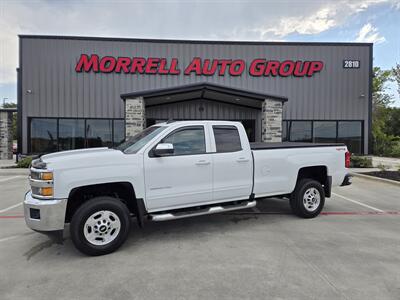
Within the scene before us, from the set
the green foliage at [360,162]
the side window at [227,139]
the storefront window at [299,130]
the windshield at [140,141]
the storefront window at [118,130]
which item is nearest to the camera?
the windshield at [140,141]

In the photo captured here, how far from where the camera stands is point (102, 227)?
3729mm

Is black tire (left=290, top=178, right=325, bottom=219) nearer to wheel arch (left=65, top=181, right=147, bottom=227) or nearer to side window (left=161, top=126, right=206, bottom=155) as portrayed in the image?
side window (left=161, top=126, right=206, bottom=155)

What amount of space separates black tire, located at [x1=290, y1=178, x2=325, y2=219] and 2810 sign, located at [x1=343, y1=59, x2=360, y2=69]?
1445cm

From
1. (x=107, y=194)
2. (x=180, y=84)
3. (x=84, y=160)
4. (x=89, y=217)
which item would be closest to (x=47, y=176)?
(x=84, y=160)

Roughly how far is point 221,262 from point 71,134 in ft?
48.1

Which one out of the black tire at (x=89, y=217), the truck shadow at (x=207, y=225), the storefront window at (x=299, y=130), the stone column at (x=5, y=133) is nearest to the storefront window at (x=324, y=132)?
the storefront window at (x=299, y=130)

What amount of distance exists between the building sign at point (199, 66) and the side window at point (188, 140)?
12490 mm

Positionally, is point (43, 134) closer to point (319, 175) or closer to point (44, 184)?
point (44, 184)

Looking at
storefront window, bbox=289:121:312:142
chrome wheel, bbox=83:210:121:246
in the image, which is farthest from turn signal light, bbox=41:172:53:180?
storefront window, bbox=289:121:312:142

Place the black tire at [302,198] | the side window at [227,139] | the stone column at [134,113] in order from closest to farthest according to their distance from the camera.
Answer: the side window at [227,139] → the black tire at [302,198] → the stone column at [134,113]

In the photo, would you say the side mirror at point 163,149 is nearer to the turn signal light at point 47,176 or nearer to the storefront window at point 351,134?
the turn signal light at point 47,176

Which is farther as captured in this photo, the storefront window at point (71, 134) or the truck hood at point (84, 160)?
the storefront window at point (71, 134)

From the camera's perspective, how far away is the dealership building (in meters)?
15.5

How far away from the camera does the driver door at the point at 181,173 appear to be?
4.05m
